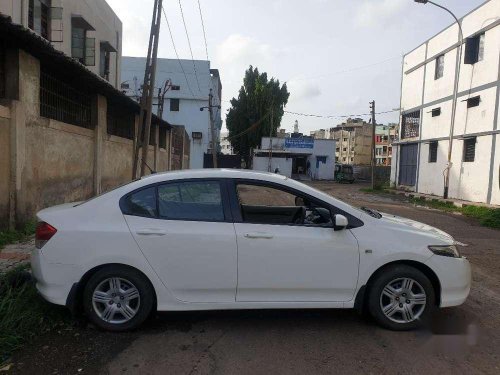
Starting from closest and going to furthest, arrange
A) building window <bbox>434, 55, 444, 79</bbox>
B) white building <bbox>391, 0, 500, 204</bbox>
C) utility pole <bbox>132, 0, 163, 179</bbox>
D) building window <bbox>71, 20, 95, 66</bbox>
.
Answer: utility pole <bbox>132, 0, 163, 179</bbox>, building window <bbox>71, 20, 95, 66</bbox>, white building <bbox>391, 0, 500, 204</bbox>, building window <bbox>434, 55, 444, 79</bbox>

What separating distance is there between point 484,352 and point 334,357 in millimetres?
1315

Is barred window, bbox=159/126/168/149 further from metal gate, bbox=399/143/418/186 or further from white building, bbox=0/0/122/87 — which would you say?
metal gate, bbox=399/143/418/186

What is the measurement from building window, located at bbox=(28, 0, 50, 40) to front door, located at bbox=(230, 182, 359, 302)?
41.0ft

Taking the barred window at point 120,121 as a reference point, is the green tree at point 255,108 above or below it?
above

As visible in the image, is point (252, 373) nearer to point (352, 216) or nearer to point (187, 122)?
point (352, 216)

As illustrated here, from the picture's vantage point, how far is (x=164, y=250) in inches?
157

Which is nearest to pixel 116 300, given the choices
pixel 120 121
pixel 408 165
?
pixel 120 121

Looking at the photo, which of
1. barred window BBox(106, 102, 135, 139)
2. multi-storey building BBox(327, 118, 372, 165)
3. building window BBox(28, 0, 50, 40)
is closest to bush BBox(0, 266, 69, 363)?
barred window BBox(106, 102, 135, 139)

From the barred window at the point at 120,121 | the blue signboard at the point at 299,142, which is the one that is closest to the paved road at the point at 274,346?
the barred window at the point at 120,121

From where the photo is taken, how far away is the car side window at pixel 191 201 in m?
4.12

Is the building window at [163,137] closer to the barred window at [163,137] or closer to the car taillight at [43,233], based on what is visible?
the barred window at [163,137]

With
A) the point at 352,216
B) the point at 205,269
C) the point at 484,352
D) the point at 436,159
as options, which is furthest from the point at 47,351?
the point at 436,159

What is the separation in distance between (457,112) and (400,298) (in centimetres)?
2102

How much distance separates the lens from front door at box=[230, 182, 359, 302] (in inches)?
159
